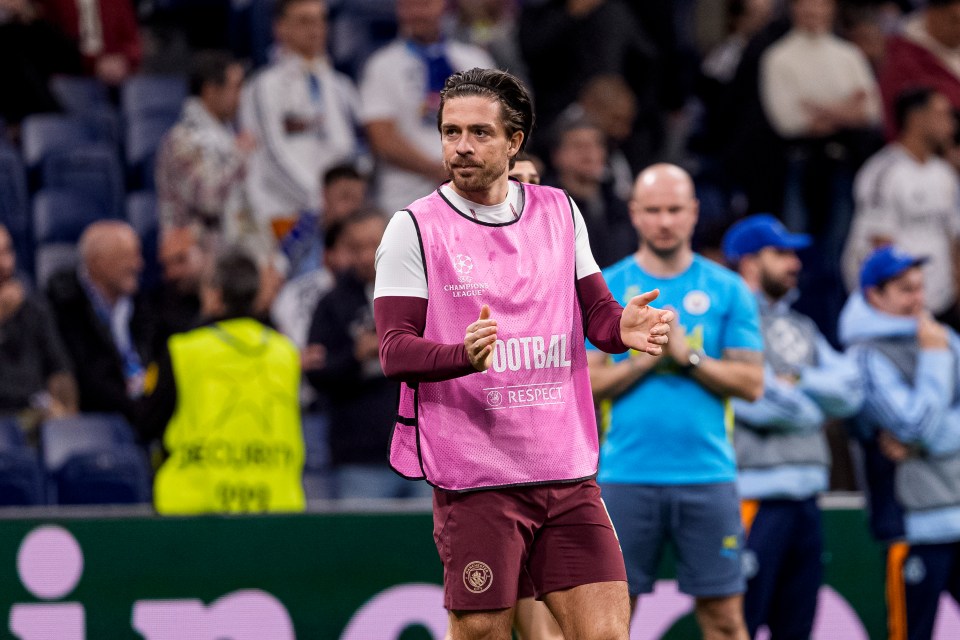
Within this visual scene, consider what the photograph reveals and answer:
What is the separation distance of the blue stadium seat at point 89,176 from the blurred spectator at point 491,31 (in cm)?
266

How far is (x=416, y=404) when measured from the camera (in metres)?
4.59

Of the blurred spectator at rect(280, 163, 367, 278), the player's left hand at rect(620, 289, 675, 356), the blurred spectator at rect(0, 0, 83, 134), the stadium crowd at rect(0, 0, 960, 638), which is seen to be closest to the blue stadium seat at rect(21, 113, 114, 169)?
the stadium crowd at rect(0, 0, 960, 638)

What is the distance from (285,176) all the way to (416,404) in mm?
5664

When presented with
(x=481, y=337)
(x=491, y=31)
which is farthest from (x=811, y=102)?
(x=481, y=337)

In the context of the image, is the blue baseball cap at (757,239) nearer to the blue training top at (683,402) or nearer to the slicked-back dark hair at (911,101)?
the blue training top at (683,402)

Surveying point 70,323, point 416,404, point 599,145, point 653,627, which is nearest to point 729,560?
point 653,627

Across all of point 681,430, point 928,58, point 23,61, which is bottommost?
point 681,430

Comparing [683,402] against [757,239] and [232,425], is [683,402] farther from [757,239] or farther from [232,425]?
[232,425]

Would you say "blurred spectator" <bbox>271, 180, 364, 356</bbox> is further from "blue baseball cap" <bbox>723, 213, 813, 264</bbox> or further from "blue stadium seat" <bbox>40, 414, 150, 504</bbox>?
"blue baseball cap" <bbox>723, 213, 813, 264</bbox>

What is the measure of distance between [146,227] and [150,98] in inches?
51.5

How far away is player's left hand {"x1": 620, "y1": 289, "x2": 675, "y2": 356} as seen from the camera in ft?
14.6

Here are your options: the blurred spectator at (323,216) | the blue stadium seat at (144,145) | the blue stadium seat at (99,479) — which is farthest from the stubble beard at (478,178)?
the blue stadium seat at (144,145)

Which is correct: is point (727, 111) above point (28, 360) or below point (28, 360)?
above

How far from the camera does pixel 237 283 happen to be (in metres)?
7.20
